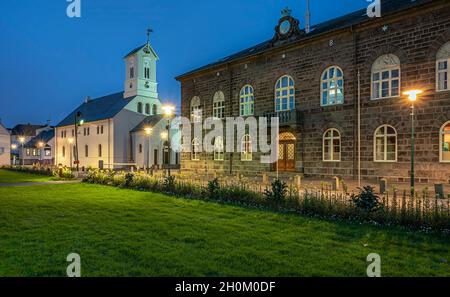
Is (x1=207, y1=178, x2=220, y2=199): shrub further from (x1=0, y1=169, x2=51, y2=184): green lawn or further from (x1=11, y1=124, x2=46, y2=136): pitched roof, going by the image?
(x1=11, y1=124, x2=46, y2=136): pitched roof

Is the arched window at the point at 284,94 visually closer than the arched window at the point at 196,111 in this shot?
Yes

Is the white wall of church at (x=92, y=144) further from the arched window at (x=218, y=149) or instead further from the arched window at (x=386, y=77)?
the arched window at (x=386, y=77)

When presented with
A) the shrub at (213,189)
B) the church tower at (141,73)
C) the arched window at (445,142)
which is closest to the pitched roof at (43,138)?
the church tower at (141,73)

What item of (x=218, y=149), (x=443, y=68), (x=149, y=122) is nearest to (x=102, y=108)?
(x=149, y=122)

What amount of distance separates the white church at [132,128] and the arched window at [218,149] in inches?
504

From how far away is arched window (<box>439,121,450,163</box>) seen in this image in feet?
52.4

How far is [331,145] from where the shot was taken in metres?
20.4

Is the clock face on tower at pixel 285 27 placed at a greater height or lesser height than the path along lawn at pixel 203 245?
greater

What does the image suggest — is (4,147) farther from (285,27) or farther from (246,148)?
(285,27)

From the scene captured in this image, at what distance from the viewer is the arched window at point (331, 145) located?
20.1 m

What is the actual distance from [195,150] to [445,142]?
20.5m

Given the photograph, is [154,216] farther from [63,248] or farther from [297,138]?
[297,138]

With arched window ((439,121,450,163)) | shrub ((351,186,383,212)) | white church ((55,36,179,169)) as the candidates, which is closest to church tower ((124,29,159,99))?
white church ((55,36,179,169))

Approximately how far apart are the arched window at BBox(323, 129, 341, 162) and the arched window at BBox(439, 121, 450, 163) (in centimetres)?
546
